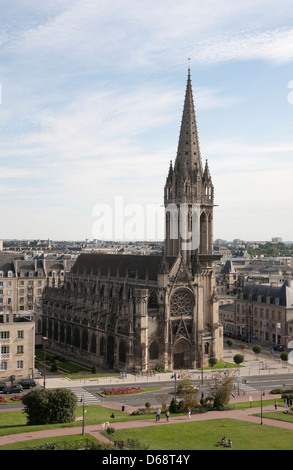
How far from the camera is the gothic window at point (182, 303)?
3644 inches

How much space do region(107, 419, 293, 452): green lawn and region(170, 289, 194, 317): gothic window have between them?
119ft

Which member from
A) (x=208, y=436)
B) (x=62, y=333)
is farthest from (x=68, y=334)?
(x=208, y=436)

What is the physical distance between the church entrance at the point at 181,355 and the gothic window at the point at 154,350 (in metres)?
3.65

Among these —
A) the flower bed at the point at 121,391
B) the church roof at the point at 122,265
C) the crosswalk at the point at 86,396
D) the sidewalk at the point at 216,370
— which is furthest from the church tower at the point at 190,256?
the crosswalk at the point at 86,396

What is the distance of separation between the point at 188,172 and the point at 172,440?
56707mm

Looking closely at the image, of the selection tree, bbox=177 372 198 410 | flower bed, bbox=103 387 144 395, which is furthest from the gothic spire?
tree, bbox=177 372 198 410

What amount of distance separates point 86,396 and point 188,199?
39334mm

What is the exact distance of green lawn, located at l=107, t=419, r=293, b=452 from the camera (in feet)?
155

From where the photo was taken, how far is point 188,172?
97812 millimetres

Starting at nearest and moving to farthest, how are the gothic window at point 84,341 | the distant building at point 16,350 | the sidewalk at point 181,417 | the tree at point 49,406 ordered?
the sidewalk at point 181,417 < the tree at point 49,406 < the distant building at point 16,350 < the gothic window at point 84,341

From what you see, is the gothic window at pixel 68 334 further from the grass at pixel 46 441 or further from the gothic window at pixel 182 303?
the grass at pixel 46 441

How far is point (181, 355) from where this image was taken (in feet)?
307
